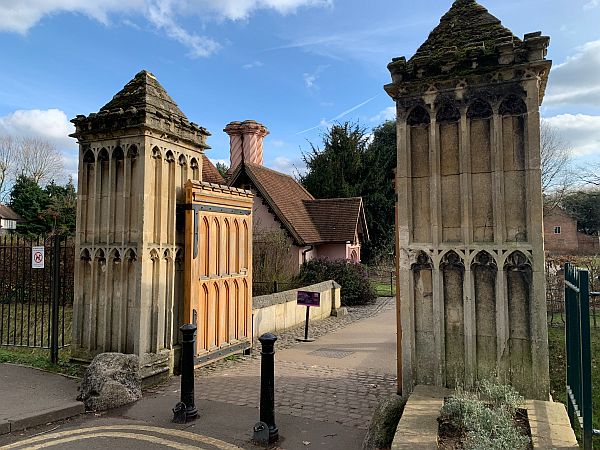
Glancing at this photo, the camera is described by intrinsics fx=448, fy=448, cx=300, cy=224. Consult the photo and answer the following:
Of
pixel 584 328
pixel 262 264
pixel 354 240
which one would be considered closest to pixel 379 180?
pixel 354 240

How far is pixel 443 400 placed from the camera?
3.91 metres

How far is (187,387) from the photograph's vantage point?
515 centimetres

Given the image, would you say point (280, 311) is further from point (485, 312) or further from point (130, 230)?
point (485, 312)

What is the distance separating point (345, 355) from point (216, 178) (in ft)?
51.9

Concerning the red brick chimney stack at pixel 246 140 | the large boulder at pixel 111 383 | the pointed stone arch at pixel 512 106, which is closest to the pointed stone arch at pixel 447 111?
the pointed stone arch at pixel 512 106

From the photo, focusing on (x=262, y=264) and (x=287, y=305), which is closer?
(x=287, y=305)

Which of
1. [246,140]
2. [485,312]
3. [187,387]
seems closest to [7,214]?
[246,140]

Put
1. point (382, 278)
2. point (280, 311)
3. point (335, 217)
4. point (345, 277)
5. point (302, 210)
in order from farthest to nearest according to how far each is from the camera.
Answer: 1. point (382, 278)
2. point (302, 210)
3. point (335, 217)
4. point (345, 277)
5. point (280, 311)

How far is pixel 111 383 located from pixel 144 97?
4077mm

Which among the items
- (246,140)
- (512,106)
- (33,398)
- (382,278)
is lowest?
(382,278)

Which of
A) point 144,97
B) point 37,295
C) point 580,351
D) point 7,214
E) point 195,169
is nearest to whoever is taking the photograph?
point 580,351

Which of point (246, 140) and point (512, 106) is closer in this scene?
point (512, 106)

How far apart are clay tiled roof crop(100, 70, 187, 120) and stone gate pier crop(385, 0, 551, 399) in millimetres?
4004

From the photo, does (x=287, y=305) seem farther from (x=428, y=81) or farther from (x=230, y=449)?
(x=428, y=81)
